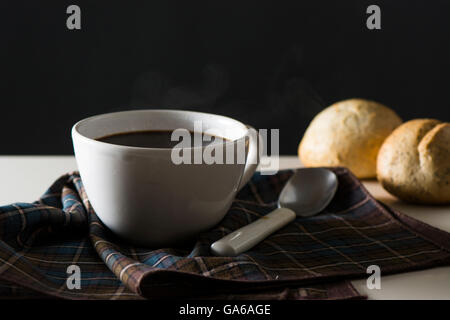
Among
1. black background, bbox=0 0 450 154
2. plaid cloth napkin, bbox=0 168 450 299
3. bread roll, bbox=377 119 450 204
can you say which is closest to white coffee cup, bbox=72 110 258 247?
plaid cloth napkin, bbox=0 168 450 299

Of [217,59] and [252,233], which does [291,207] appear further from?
[217,59]

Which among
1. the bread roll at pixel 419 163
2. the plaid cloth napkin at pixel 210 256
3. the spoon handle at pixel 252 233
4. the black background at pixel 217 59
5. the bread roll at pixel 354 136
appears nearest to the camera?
the plaid cloth napkin at pixel 210 256

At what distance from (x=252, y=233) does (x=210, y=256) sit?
0.08 m

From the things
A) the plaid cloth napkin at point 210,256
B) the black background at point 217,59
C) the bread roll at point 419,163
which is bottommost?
the plaid cloth napkin at point 210,256

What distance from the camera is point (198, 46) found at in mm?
1746

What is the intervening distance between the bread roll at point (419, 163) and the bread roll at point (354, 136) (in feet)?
0.28

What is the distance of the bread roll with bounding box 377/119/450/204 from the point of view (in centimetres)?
94

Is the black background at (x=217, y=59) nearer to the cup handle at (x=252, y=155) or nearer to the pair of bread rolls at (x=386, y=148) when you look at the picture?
the pair of bread rolls at (x=386, y=148)

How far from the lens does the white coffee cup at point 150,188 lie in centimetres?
68

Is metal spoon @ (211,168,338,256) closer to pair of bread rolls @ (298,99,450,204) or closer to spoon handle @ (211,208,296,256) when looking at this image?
spoon handle @ (211,208,296,256)

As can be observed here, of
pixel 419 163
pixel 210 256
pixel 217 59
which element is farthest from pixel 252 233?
pixel 217 59

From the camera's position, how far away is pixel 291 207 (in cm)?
91

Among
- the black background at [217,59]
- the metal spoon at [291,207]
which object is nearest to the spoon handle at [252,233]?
the metal spoon at [291,207]

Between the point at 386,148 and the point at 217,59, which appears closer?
the point at 386,148
